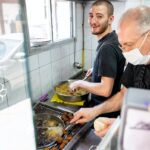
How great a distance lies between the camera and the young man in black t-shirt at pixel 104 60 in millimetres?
1286

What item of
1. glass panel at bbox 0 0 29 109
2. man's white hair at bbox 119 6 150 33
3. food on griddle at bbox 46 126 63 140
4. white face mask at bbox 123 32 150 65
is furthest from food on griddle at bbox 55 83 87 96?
man's white hair at bbox 119 6 150 33

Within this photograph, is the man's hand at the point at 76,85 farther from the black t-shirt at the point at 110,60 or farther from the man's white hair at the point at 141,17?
the man's white hair at the point at 141,17

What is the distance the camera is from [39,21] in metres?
1.66

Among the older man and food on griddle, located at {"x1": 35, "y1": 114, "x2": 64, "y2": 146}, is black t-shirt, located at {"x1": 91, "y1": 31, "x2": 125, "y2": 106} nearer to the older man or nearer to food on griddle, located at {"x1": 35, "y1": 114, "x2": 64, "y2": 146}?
the older man

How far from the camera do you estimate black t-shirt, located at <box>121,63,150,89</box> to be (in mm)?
1034

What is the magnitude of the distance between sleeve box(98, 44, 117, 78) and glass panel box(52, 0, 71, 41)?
68 cm

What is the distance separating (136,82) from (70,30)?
119 centimetres

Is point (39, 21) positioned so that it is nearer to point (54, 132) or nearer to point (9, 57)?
point (9, 57)

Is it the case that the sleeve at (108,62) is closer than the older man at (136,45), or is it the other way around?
the older man at (136,45)

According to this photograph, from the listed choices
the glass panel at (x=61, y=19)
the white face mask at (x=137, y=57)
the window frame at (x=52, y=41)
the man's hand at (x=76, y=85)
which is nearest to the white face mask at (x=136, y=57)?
the white face mask at (x=137, y=57)

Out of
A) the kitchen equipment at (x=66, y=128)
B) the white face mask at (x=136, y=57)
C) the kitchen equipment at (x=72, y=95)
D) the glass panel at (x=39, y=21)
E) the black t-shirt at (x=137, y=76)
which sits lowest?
the kitchen equipment at (x=66, y=128)

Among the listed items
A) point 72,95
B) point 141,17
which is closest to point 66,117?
point 72,95

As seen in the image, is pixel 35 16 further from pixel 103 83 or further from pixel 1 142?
pixel 1 142

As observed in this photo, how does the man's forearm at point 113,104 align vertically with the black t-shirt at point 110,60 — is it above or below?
below
